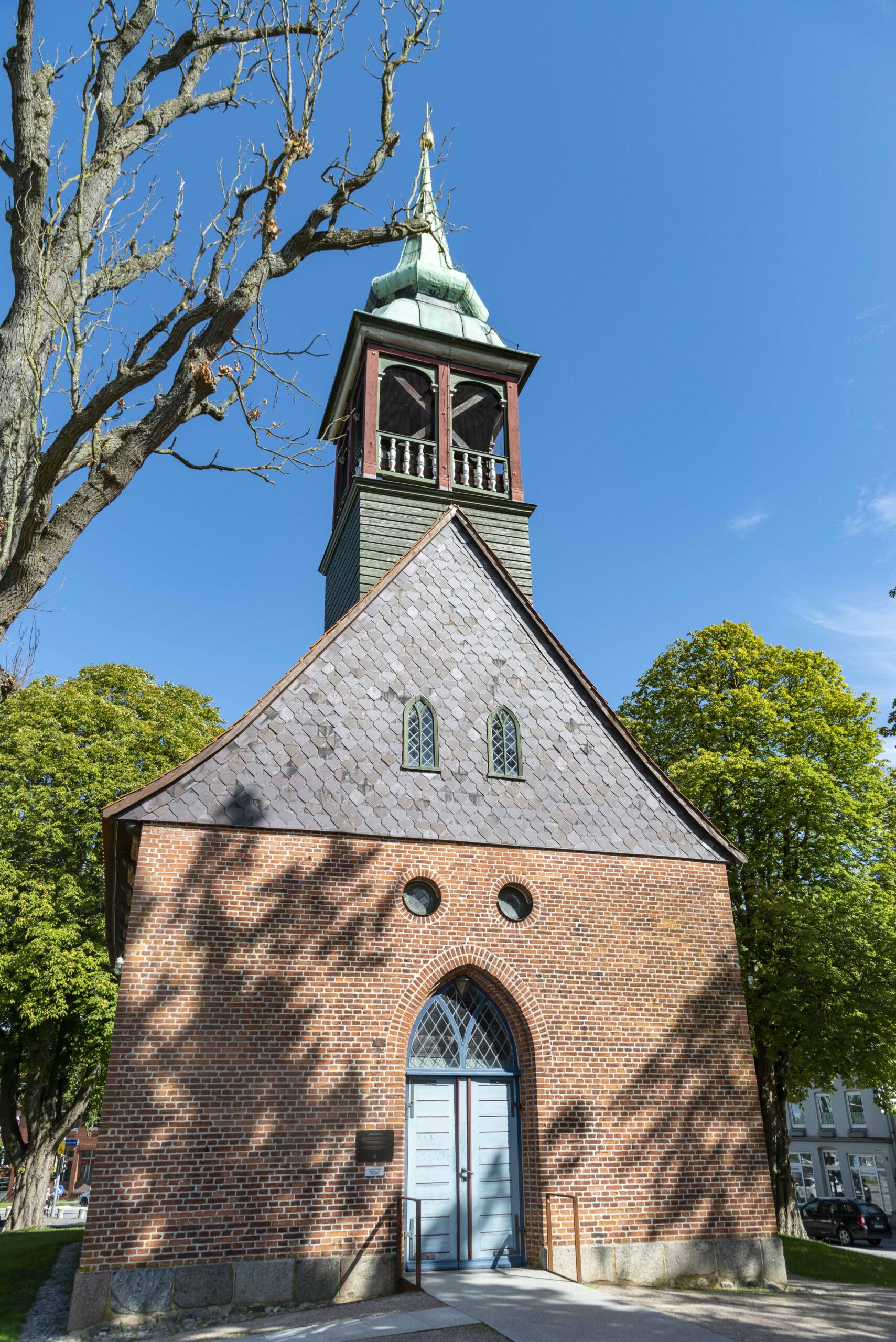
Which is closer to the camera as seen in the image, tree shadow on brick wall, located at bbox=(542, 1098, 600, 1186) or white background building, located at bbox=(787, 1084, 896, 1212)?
tree shadow on brick wall, located at bbox=(542, 1098, 600, 1186)

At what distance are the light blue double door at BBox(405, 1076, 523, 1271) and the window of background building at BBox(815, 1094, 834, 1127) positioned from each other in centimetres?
3901

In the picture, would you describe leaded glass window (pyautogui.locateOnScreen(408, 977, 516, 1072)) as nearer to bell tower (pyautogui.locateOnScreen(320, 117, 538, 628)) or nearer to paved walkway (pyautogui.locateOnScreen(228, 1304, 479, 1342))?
paved walkway (pyautogui.locateOnScreen(228, 1304, 479, 1342))

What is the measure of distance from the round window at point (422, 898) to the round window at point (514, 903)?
0.91 meters

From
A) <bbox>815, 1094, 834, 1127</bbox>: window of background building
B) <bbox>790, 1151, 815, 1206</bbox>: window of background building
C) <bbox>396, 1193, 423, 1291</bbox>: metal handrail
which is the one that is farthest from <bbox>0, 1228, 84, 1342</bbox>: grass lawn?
<bbox>790, 1151, 815, 1206</bbox>: window of background building

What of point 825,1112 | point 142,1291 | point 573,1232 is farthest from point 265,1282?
point 825,1112

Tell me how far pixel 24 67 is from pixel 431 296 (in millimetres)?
15166

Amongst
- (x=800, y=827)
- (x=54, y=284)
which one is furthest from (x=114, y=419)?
(x=800, y=827)

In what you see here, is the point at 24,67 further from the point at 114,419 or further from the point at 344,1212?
the point at 344,1212

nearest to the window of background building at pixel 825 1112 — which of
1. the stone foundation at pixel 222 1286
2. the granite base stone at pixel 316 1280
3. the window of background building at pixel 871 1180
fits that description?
the window of background building at pixel 871 1180

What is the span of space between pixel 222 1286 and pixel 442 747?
22.7 feet

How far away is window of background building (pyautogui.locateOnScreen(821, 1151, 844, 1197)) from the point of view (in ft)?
139

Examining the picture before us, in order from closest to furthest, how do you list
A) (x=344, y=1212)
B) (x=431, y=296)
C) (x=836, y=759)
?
(x=344, y=1212), (x=431, y=296), (x=836, y=759)

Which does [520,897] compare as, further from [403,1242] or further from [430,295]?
[430,295]

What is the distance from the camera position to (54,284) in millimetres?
6594
